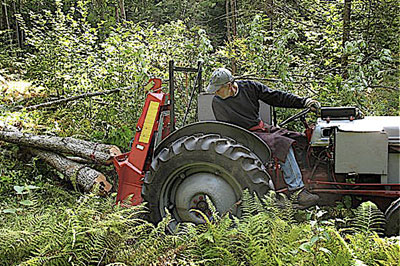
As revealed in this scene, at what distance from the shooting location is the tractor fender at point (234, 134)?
395 cm

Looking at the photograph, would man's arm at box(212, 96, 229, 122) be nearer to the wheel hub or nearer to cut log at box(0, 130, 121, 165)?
the wheel hub

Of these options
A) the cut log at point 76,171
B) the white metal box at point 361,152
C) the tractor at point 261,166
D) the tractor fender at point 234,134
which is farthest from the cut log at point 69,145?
the white metal box at point 361,152

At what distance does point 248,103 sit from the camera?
4.38 metres

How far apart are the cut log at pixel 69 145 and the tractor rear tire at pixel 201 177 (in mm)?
1740

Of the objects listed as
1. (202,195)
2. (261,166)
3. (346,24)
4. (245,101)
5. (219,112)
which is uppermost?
(346,24)

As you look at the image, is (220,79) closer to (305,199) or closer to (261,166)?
(261,166)

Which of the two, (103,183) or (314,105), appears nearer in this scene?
(314,105)

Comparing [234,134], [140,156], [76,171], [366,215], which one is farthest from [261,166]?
[76,171]

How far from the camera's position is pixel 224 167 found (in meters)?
3.76

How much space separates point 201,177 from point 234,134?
502 mm

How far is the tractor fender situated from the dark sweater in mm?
322

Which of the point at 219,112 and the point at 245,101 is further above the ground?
the point at 245,101

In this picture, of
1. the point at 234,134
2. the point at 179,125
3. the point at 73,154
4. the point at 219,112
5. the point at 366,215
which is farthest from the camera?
the point at 179,125

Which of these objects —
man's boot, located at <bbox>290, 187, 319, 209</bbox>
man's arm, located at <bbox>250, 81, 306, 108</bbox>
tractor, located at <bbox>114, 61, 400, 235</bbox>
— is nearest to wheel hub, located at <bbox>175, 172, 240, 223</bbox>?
tractor, located at <bbox>114, 61, 400, 235</bbox>
